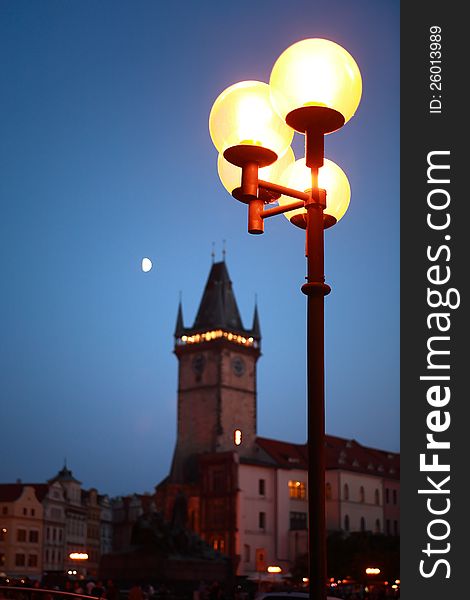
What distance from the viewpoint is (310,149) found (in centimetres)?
694

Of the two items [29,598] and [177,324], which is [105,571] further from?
[177,324]

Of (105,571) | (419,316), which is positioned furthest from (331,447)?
(419,316)

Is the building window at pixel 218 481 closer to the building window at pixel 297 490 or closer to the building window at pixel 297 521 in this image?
the building window at pixel 297 490

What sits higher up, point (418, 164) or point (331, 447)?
point (331, 447)

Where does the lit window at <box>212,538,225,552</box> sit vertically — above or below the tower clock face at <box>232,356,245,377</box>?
below

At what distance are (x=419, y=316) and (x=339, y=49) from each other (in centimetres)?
212

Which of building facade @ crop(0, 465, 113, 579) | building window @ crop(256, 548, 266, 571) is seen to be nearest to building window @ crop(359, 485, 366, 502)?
building window @ crop(256, 548, 266, 571)

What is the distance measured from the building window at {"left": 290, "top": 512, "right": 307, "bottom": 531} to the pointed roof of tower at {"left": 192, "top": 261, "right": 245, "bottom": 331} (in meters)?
19.1

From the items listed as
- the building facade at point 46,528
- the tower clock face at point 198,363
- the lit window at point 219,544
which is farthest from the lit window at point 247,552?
the tower clock face at point 198,363

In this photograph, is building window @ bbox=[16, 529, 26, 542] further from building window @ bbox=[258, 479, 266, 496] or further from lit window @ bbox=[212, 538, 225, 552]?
building window @ bbox=[258, 479, 266, 496]

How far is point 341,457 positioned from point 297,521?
10.8m

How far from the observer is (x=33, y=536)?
8950 centimetres

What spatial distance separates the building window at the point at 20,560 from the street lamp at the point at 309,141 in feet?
278

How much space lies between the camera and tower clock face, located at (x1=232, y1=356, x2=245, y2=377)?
92188mm
